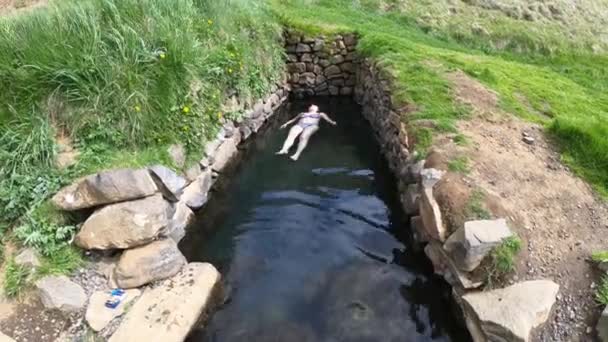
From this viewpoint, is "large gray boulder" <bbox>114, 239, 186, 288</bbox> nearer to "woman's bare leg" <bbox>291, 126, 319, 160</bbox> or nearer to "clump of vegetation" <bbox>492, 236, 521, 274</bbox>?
"clump of vegetation" <bbox>492, 236, 521, 274</bbox>

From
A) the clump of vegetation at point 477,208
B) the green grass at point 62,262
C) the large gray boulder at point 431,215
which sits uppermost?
the clump of vegetation at point 477,208

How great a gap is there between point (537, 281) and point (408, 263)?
4.68ft

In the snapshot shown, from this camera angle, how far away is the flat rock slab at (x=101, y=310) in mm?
3953

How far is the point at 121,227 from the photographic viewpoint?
444 cm

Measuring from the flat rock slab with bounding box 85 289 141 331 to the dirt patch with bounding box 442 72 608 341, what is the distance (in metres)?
3.46

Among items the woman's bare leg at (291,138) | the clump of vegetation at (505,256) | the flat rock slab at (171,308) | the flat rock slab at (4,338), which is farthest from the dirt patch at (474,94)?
the flat rock slab at (4,338)

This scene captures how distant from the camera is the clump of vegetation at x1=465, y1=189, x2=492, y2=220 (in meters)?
4.60

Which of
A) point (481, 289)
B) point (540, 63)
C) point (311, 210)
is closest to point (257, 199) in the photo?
point (311, 210)

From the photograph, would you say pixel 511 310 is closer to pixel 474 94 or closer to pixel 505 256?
pixel 505 256

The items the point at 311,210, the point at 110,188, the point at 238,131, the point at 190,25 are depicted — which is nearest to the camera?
the point at 110,188

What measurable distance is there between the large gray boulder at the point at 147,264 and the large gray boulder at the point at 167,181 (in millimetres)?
613

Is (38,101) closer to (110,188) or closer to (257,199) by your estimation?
(110,188)

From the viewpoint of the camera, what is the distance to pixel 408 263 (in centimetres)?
514

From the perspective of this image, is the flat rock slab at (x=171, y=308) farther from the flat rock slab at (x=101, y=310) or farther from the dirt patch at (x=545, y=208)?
the dirt patch at (x=545, y=208)
